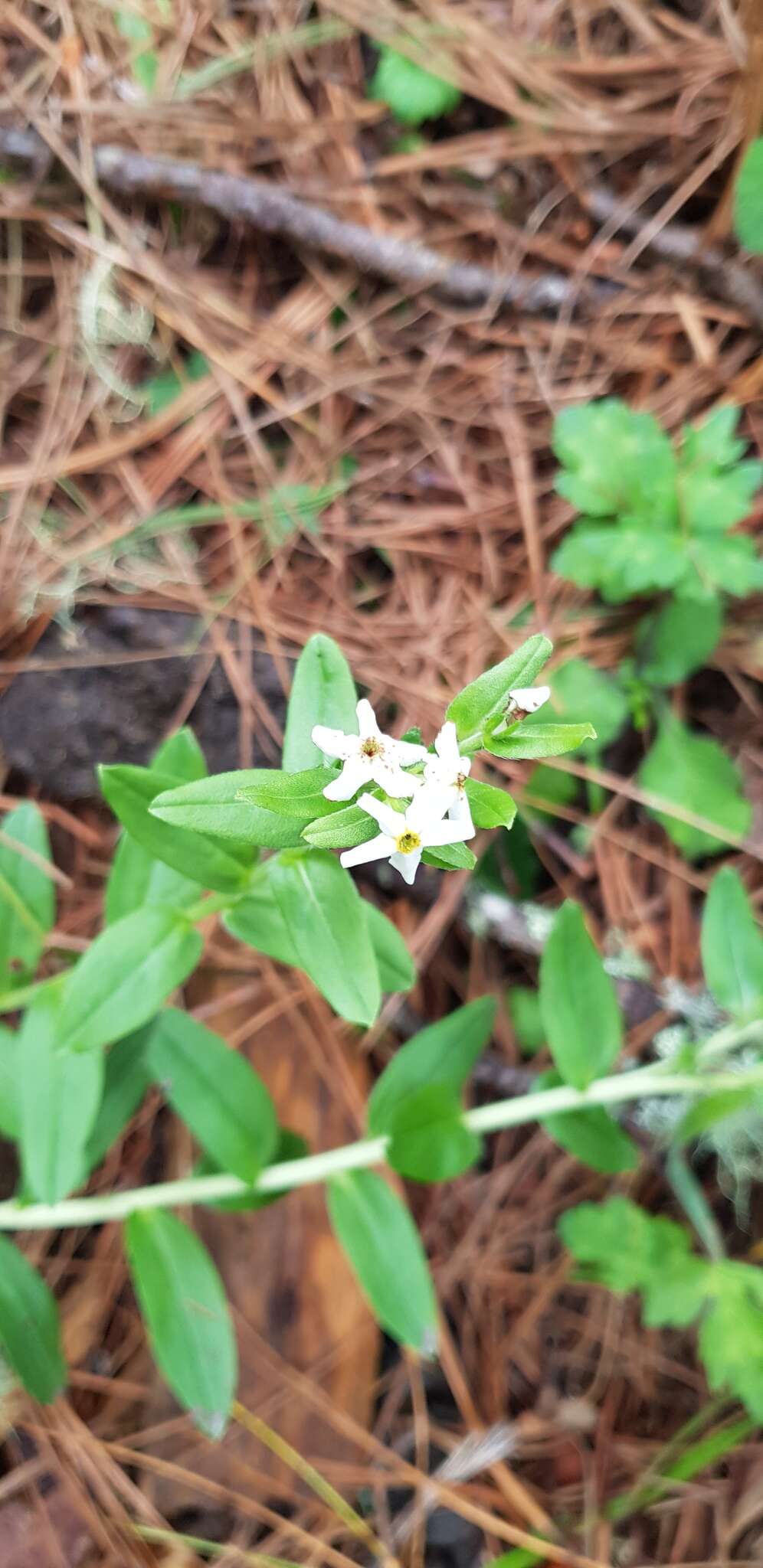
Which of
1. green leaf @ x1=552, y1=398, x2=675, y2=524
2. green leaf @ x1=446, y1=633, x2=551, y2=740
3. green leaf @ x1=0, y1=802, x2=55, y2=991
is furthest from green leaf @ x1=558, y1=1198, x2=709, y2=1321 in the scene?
green leaf @ x1=552, y1=398, x2=675, y2=524

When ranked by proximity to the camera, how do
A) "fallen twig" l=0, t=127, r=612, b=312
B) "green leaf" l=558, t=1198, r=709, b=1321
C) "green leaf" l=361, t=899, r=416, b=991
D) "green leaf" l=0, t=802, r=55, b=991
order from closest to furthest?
"green leaf" l=361, t=899, r=416, b=991 < "green leaf" l=0, t=802, r=55, b=991 < "green leaf" l=558, t=1198, r=709, b=1321 < "fallen twig" l=0, t=127, r=612, b=312

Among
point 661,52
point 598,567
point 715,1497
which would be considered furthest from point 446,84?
point 715,1497

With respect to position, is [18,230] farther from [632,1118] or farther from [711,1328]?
[711,1328]

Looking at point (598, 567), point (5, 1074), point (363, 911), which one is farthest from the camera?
point (598, 567)

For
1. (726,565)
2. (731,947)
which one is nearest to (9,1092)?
(731,947)

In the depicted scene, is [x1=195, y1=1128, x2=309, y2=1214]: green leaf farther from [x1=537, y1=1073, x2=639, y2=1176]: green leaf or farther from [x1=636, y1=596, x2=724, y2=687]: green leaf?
[x1=636, y1=596, x2=724, y2=687]: green leaf

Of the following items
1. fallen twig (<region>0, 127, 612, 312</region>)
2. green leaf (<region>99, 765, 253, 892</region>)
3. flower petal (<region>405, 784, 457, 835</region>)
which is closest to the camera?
flower petal (<region>405, 784, 457, 835</region>)
